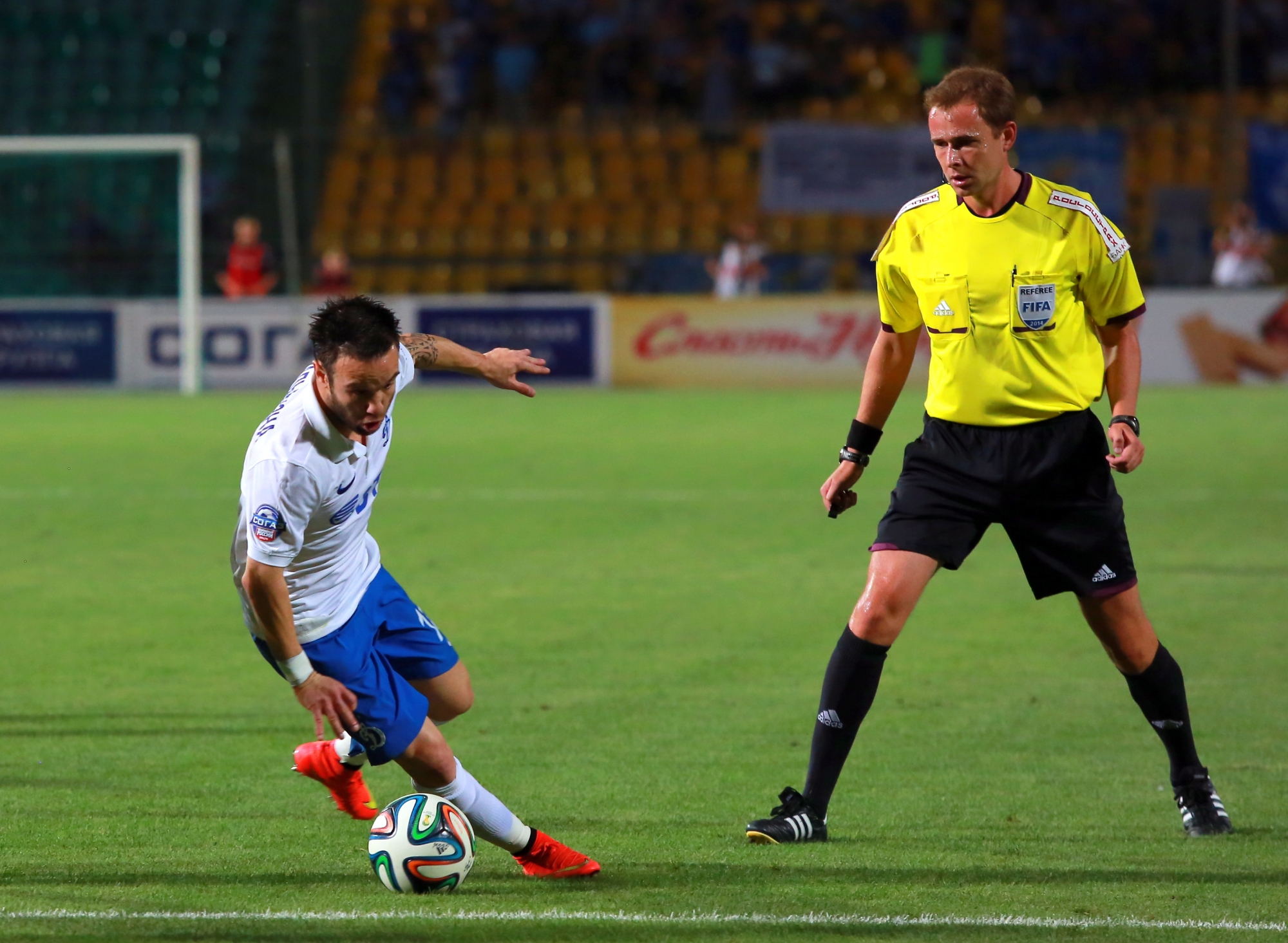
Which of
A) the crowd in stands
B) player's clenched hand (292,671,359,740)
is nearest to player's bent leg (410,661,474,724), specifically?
player's clenched hand (292,671,359,740)

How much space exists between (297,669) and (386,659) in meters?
0.54

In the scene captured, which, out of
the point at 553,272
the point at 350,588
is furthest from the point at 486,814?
the point at 553,272

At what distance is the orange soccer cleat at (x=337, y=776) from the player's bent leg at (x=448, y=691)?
0.29 metres

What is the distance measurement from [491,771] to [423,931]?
1710mm

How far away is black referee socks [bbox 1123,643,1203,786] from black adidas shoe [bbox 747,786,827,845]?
0.98m

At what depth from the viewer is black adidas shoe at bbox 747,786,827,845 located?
15.6 ft

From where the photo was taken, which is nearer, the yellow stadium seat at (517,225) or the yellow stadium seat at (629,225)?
the yellow stadium seat at (517,225)

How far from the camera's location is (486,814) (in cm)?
440

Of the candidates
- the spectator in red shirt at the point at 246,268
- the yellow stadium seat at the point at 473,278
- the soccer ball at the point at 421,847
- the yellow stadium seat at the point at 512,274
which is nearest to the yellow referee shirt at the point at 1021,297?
the soccer ball at the point at 421,847

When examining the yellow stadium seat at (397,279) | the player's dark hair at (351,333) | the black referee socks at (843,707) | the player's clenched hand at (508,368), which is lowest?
the yellow stadium seat at (397,279)

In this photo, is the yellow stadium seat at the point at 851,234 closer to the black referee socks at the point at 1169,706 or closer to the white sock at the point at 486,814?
the black referee socks at the point at 1169,706

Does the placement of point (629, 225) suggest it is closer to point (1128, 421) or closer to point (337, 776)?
point (1128, 421)

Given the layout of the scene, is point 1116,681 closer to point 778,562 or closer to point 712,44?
point 778,562

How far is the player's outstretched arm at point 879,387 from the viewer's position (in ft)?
16.5
